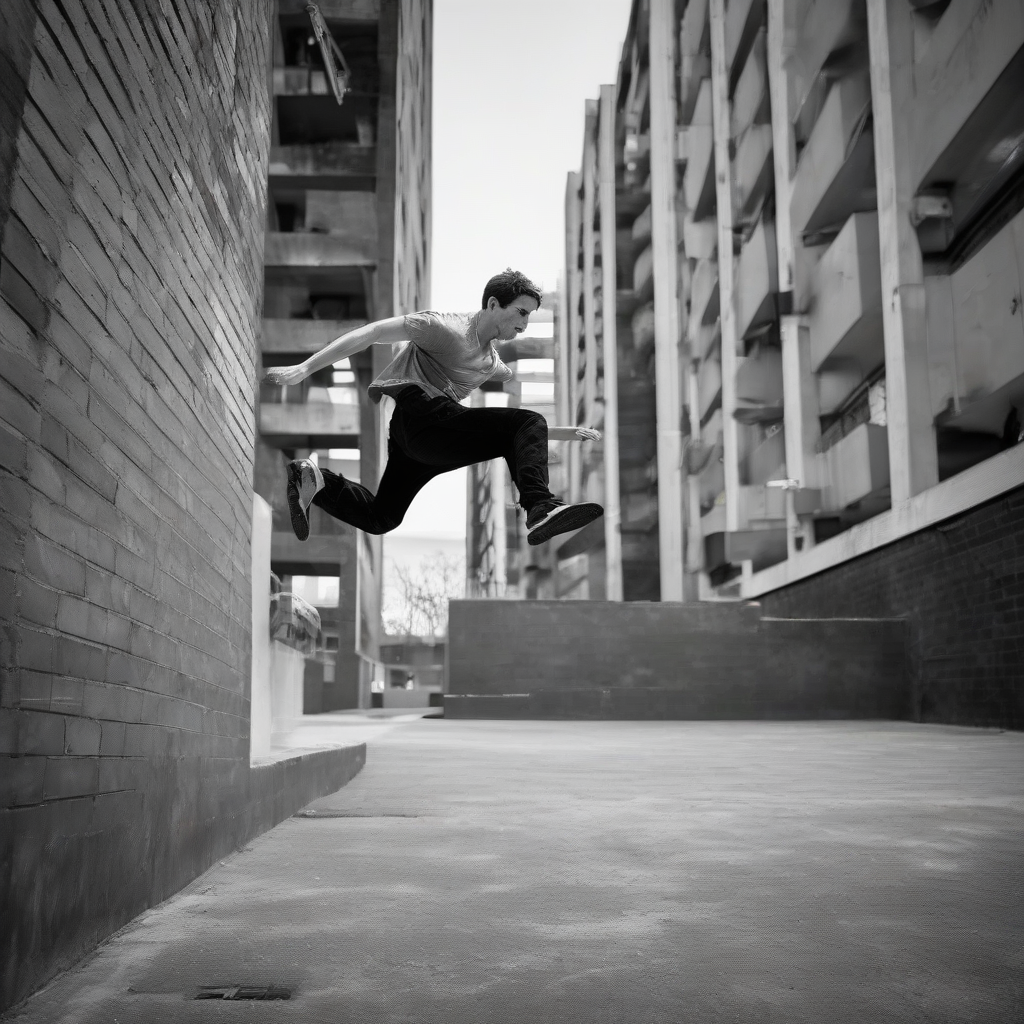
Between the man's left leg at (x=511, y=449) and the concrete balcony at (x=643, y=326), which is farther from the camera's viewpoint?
the concrete balcony at (x=643, y=326)

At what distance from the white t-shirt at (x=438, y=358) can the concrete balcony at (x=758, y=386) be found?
19.0m

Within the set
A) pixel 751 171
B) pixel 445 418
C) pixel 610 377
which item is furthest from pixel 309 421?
pixel 445 418

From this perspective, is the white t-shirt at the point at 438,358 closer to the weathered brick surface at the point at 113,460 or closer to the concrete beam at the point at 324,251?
the weathered brick surface at the point at 113,460

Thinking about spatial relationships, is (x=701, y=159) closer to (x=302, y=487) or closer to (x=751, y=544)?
(x=751, y=544)

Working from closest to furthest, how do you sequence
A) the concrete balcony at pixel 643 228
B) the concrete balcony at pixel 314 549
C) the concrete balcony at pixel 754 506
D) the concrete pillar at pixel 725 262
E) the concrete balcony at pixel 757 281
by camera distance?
the concrete balcony at pixel 757 281
the concrete balcony at pixel 754 506
the concrete balcony at pixel 314 549
the concrete pillar at pixel 725 262
the concrete balcony at pixel 643 228

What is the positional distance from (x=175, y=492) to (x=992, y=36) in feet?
40.2

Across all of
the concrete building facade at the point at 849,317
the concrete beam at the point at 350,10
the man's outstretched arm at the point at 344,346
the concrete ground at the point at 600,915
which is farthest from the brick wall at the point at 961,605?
the concrete beam at the point at 350,10

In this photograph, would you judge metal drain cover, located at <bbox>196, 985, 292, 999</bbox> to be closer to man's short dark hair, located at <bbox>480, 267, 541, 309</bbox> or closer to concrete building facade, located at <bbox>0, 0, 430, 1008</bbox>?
concrete building facade, located at <bbox>0, 0, 430, 1008</bbox>

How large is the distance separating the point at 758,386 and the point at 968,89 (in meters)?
10.1

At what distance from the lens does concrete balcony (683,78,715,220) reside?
2664 cm

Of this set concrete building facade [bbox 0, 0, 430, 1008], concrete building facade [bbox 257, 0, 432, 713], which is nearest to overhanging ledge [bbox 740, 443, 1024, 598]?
concrete building facade [bbox 257, 0, 432, 713]

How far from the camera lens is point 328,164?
22500 mm

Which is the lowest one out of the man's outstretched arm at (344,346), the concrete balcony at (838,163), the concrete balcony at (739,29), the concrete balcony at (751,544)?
the man's outstretched arm at (344,346)

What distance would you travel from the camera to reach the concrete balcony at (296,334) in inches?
882
